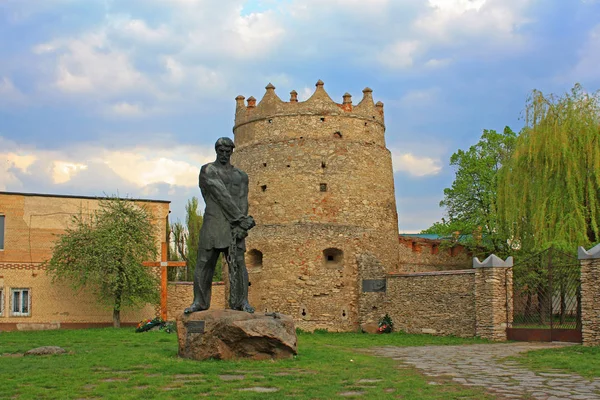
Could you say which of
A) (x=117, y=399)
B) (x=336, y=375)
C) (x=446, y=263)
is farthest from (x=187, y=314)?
(x=446, y=263)

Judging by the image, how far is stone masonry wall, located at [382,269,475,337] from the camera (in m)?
19.2

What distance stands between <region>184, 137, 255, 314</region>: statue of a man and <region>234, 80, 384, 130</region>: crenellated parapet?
12.9m

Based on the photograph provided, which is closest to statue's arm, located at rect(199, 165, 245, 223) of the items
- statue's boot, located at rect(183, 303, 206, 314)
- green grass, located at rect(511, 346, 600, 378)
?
statue's boot, located at rect(183, 303, 206, 314)

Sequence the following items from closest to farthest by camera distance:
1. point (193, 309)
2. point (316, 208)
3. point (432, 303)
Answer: point (193, 309) < point (432, 303) < point (316, 208)

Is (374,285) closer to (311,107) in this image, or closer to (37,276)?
(311,107)

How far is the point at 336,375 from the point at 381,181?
16244 mm

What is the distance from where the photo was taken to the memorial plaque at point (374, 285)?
912 inches

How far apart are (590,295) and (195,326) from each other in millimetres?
8715

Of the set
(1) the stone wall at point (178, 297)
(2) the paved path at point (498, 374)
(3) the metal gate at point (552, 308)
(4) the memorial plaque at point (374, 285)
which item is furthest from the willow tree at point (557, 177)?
(1) the stone wall at point (178, 297)

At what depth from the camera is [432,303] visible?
811 inches

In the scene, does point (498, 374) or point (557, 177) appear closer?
point (498, 374)

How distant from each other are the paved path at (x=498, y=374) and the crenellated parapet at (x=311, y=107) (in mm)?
12213

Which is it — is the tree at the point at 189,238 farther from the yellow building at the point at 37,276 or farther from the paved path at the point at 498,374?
the paved path at the point at 498,374

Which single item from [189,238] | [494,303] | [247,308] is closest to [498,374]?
[247,308]
